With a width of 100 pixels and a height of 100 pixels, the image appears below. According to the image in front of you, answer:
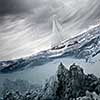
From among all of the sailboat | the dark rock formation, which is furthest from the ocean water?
the sailboat

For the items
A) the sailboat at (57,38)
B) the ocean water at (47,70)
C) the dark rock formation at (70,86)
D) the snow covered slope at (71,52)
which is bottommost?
the dark rock formation at (70,86)

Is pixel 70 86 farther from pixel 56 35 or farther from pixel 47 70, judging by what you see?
pixel 56 35

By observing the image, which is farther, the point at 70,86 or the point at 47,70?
the point at 47,70

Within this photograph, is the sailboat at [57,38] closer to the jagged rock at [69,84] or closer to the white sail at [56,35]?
the white sail at [56,35]

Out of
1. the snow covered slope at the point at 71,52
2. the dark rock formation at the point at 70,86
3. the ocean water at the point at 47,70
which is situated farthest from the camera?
the snow covered slope at the point at 71,52

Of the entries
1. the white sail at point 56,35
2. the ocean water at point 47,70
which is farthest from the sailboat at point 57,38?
the ocean water at point 47,70

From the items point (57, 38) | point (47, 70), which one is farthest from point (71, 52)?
point (47, 70)

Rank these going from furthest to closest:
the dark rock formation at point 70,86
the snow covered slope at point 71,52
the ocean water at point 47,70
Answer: the snow covered slope at point 71,52 < the ocean water at point 47,70 < the dark rock formation at point 70,86

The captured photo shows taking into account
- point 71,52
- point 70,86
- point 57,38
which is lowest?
point 70,86

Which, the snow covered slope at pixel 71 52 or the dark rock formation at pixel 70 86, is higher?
the snow covered slope at pixel 71 52

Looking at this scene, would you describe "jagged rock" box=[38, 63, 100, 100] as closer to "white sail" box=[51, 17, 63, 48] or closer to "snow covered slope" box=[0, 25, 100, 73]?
"snow covered slope" box=[0, 25, 100, 73]

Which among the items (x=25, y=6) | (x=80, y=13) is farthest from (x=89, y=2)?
(x=25, y=6)

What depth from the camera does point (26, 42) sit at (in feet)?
22.7

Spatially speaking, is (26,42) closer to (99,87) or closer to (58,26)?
(58,26)
